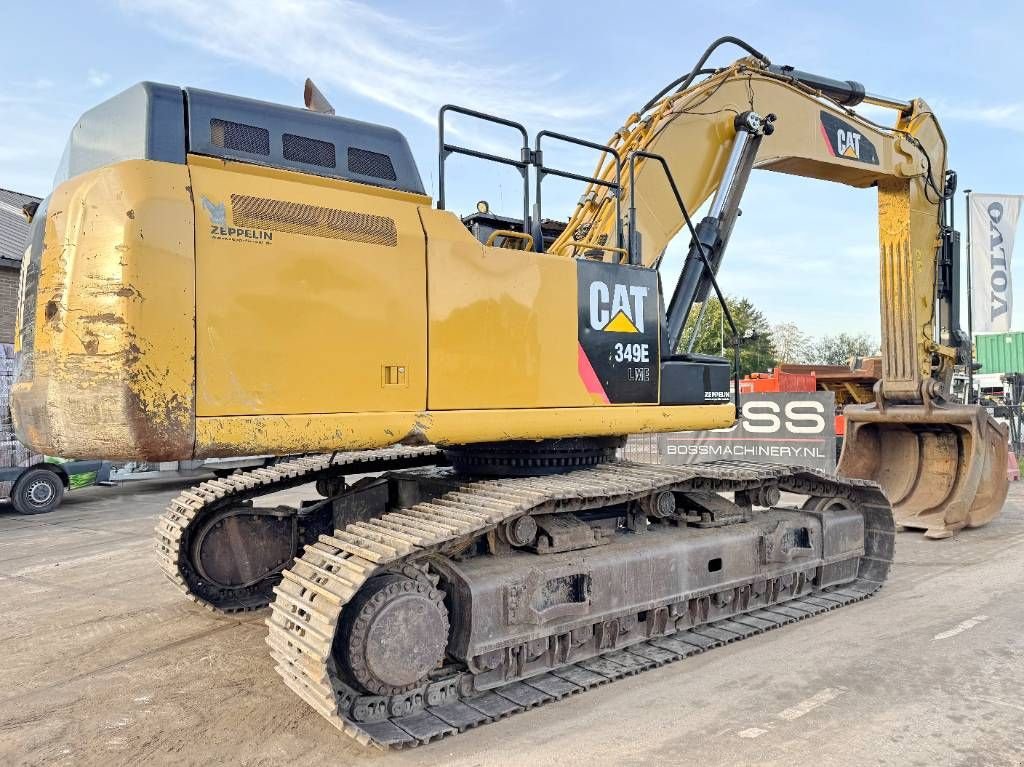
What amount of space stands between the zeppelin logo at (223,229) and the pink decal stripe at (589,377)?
2.00m

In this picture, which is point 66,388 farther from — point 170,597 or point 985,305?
point 985,305

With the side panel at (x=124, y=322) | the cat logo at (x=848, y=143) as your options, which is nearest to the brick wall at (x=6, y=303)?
the side panel at (x=124, y=322)

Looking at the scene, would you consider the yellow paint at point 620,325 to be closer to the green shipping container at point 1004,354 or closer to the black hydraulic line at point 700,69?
the black hydraulic line at point 700,69

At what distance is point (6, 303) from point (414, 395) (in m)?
14.2

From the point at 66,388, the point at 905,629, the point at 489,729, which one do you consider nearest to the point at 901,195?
the point at 905,629

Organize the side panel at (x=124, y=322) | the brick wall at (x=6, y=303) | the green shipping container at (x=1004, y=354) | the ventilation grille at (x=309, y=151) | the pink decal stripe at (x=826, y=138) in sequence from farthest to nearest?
the green shipping container at (x=1004, y=354) → the brick wall at (x=6, y=303) → the pink decal stripe at (x=826, y=138) → the ventilation grille at (x=309, y=151) → the side panel at (x=124, y=322)

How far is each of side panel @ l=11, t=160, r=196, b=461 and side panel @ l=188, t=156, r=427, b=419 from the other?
94 millimetres

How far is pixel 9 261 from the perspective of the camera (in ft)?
47.7

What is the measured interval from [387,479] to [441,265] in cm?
220

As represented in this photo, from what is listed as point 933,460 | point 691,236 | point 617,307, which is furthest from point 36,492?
point 933,460

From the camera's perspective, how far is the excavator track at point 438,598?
3.58m

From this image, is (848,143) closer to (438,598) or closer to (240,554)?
(438,598)

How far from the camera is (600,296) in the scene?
480 centimetres

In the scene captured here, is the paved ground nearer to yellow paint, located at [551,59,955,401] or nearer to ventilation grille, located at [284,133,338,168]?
yellow paint, located at [551,59,955,401]
